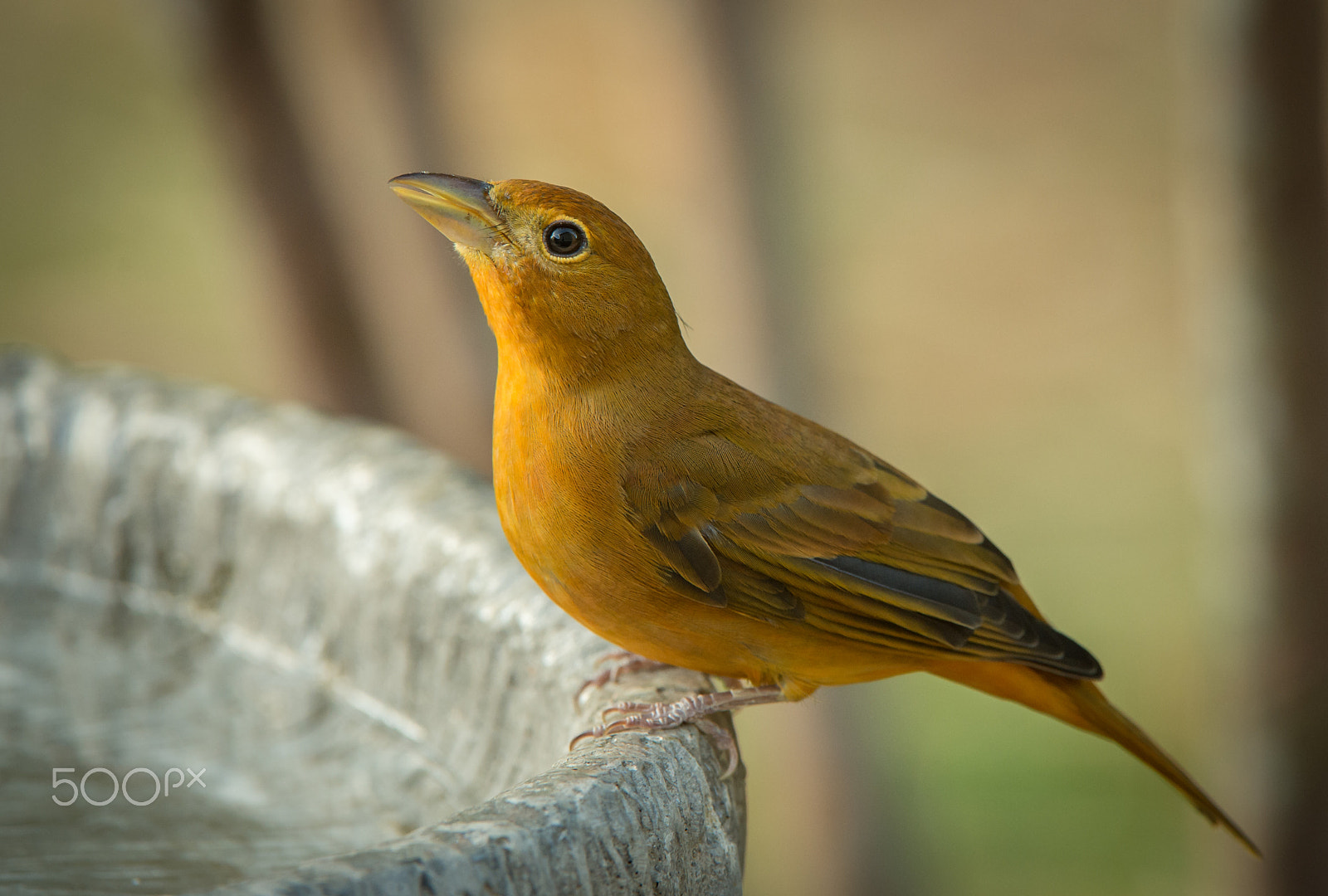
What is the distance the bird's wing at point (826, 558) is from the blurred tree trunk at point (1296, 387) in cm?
143

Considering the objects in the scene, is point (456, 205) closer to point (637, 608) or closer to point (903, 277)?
point (637, 608)

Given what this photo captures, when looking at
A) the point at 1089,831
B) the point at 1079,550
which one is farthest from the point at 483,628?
the point at 1079,550

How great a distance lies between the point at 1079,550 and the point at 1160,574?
490 mm

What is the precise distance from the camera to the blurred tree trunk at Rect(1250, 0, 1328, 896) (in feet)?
12.4

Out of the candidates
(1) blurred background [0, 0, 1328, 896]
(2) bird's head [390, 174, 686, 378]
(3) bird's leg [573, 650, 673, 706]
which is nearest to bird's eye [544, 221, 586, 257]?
(2) bird's head [390, 174, 686, 378]

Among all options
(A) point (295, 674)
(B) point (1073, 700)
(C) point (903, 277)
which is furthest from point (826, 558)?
(C) point (903, 277)

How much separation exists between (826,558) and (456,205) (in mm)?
994

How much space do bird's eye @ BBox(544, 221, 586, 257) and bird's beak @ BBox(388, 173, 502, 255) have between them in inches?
4.0

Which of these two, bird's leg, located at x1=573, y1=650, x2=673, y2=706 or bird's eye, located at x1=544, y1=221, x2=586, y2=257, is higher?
bird's eye, located at x1=544, y1=221, x2=586, y2=257

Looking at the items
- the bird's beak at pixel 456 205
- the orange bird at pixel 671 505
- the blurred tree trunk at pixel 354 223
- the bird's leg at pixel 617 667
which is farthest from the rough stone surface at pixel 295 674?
the blurred tree trunk at pixel 354 223

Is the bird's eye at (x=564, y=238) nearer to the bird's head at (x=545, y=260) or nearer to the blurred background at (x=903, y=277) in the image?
the bird's head at (x=545, y=260)

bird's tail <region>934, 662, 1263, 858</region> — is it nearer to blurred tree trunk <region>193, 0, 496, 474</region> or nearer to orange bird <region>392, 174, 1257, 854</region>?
orange bird <region>392, 174, 1257, 854</region>

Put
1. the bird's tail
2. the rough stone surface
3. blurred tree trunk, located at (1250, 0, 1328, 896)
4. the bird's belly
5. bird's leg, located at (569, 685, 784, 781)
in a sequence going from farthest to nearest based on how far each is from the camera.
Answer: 1. blurred tree trunk, located at (1250, 0, 1328, 896)
2. the bird's tail
3. the bird's belly
4. bird's leg, located at (569, 685, 784, 781)
5. the rough stone surface

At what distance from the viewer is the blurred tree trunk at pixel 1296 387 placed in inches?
149
